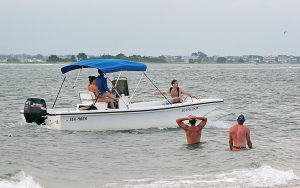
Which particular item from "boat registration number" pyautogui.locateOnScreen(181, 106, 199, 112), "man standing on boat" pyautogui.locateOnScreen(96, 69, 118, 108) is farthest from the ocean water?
"man standing on boat" pyautogui.locateOnScreen(96, 69, 118, 108)

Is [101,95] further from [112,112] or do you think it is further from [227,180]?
[227,180]

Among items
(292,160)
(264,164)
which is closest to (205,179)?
(264,164)

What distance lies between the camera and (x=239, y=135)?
54.5ft

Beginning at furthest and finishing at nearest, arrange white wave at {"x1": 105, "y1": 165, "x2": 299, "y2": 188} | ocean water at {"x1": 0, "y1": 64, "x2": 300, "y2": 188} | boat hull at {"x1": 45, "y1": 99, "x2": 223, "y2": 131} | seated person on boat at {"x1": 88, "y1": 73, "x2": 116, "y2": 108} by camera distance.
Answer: seated person on boat at {"x1": 88, "y1": 73, "x2": 116, "y2": 108} → boat hull at {"x1": 45, "y1": 99, "x2": 223, "y2": 131} → ocean water at {"x1": 0, "y1": 64, "x2": 300, "y2": 188} → white wave at {"x1": 105, "y1": 165, "x2": 299, "y2": 188}

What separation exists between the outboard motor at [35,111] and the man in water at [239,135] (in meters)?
6.72

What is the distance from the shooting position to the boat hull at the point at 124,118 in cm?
1986

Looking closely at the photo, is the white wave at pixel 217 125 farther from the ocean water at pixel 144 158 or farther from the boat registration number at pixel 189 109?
the boat registration number at pixel 189 109

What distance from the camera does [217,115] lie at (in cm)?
2809

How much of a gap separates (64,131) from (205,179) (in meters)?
7.93

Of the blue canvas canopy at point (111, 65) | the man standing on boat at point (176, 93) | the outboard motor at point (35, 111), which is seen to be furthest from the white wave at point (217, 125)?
the outboard motor at point (35, 111)

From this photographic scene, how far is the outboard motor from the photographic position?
2002cm

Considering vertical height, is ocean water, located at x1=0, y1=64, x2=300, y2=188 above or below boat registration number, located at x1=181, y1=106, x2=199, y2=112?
below

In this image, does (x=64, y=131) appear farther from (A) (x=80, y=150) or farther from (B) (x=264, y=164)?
(B) (x=264, y=164)

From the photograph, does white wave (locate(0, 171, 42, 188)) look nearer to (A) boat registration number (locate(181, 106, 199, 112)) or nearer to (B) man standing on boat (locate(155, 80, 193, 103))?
(A) boat registration number (locate(181, 106, 199, 112))
